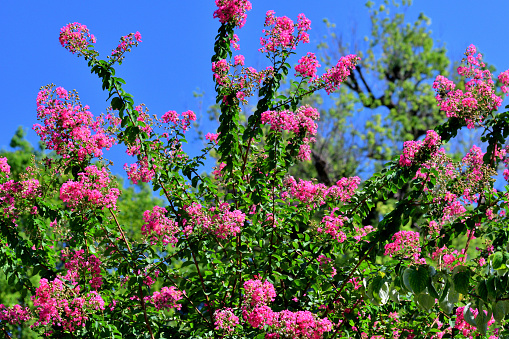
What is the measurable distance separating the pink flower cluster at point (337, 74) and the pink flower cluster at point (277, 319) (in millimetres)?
Answer: 2166

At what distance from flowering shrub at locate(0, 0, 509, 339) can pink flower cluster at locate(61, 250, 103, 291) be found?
2 cm

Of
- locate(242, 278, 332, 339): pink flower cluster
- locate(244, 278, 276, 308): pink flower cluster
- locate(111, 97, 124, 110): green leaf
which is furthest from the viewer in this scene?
locate(111, 97, 124, 110): green leaf

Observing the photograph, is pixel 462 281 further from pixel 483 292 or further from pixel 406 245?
pixel 406 245

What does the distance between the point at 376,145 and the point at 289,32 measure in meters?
15.3

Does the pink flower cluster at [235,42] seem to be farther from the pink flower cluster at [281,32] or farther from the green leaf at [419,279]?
the green leaf at [419,279]

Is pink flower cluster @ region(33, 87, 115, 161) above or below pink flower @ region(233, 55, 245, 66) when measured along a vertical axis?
below

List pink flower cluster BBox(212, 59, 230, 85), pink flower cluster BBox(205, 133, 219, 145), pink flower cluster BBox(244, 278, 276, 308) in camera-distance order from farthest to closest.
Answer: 1. pink flower cluster BBox(205, 133, 219, 145)
2. pink flower cluster BBox(212, 59, 230, 85)
3. pink flower cluster BBox(244, 278, 276, 308)

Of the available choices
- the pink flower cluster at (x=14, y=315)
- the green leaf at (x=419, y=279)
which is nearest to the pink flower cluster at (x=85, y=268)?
the pink flower cluster at (x=14, y=315)

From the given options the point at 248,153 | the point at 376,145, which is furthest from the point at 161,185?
the point at 376,145

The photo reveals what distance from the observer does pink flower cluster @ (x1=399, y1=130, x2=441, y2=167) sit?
12.6ft

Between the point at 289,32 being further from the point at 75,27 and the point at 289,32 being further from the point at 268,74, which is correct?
the point at 75,27

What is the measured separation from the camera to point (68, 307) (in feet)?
13.0

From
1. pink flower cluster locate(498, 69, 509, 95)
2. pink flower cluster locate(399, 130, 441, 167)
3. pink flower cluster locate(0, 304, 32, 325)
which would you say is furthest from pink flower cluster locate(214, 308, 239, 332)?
pink flower cluster locate(498, 69, 509, 95)

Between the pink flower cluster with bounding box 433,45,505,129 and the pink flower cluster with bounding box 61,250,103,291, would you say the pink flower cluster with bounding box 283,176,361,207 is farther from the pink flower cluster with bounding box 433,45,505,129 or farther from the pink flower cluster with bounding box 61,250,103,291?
the pink flower cluster with bounding box 61,250,103,291
